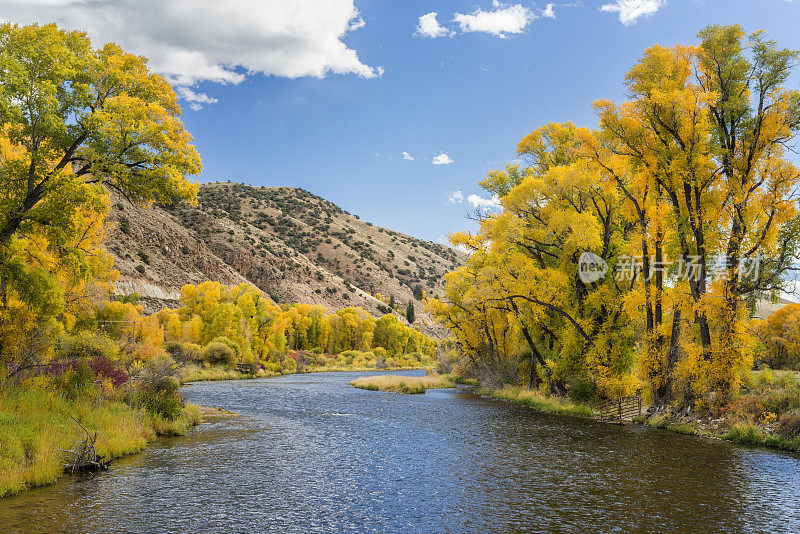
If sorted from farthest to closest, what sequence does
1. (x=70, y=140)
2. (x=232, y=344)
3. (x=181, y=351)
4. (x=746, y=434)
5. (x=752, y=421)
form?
(x=232, y=344), (x=181, y=351), (x=752, y=421), (x=746, y=434), (x=70, y=140)

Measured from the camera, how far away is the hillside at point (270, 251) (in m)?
89.9

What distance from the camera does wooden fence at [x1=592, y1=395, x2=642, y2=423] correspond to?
27.5 m

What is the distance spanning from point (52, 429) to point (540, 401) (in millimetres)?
27307

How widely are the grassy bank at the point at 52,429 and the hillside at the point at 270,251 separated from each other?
1739 inches

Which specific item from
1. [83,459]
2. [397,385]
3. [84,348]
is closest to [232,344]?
[397,385]

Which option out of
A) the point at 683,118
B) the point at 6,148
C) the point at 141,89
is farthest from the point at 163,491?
the point at 683,118

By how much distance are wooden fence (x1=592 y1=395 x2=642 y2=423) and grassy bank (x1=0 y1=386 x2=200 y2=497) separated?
22032 mm

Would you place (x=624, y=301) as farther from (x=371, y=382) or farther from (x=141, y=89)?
(x=371, y=382)

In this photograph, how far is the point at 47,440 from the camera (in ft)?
47.2

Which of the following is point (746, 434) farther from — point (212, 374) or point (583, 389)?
point (212, 374)

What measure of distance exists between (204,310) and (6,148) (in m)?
50.5

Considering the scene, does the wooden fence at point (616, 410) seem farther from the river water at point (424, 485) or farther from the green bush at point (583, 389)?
the river water at point (424, 485)

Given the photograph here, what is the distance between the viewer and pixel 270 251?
12444 cm

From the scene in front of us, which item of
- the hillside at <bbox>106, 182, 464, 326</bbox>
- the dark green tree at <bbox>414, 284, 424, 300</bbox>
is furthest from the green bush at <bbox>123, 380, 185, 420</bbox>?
the dark green tree at <bbox>414, 284, 424, 300</bbox>
